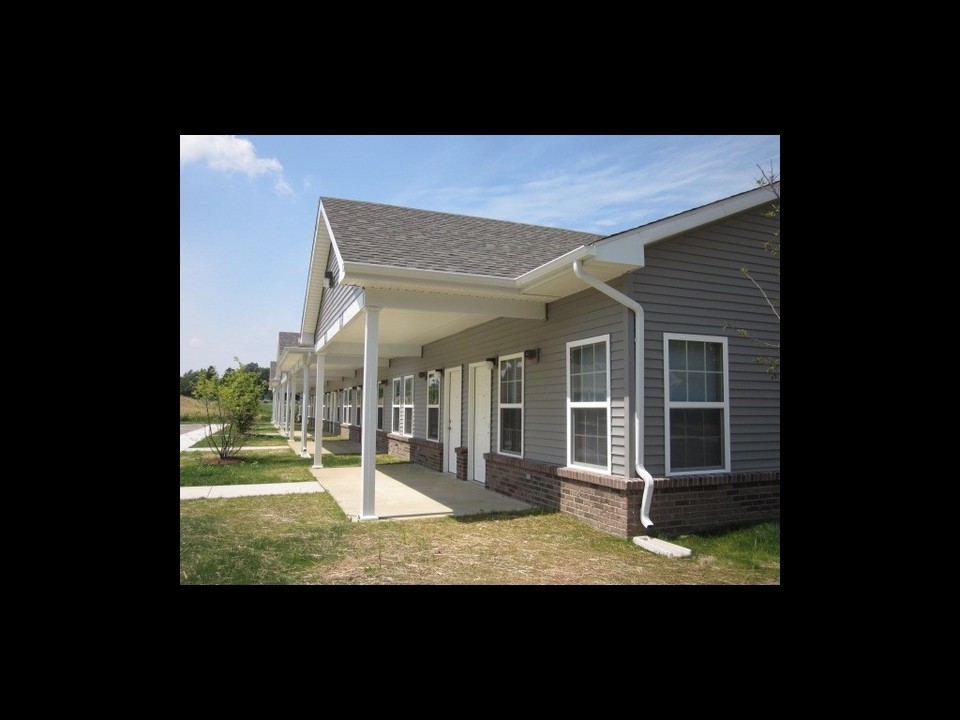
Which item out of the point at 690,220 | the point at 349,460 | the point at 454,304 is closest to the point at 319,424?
the point at 349,460

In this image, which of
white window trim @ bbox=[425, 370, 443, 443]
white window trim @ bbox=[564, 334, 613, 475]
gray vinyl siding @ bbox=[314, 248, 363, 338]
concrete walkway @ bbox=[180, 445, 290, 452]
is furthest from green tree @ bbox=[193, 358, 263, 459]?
white window trim @ bbox=[564, 334, 613, 475]

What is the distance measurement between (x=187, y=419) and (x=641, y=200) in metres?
37.7

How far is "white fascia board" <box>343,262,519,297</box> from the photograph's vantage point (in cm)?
683

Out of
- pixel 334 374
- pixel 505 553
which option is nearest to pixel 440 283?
pixel 505 553

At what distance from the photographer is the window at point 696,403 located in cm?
661

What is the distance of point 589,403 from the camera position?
702 centimetres

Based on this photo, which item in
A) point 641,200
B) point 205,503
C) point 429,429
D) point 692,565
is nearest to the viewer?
point 692,565

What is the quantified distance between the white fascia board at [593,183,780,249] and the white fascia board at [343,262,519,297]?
1.74m

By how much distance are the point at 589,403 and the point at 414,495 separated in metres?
3.51

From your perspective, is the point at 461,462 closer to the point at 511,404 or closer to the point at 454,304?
the point at 511,404

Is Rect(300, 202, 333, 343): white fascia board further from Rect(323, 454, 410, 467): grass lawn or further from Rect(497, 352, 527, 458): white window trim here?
Rect(497, 352, 527, 458): white window trim

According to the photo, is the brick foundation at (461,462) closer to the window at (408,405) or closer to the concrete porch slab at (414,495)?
the concrete porch slab at (414,495)

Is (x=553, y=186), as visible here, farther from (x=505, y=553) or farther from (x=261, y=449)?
(x=261, y=449)
